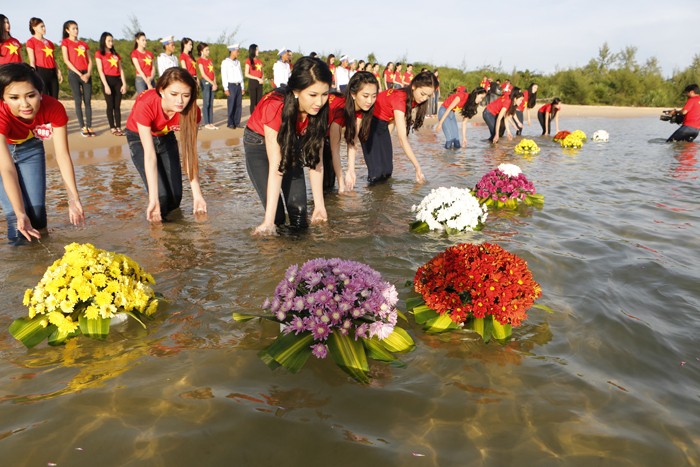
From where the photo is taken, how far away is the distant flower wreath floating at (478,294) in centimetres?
329

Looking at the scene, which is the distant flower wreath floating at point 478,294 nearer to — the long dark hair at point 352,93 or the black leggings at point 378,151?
the long dark hair at point 352,93

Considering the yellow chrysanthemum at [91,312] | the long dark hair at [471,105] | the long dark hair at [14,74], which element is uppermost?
the long dark hair at [471,105]

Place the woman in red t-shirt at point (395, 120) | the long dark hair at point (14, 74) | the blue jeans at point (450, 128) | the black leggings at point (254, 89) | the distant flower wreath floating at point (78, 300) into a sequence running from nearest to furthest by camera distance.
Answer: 1. the distant flower wreath floating at point (78, 300)
2. the long dark hair at point (14, 74)
3. the woman in red t-shirt at point (395, 120)
4. the blue jeans at point (450, 128)
5. the black leggings at point (254, 89)

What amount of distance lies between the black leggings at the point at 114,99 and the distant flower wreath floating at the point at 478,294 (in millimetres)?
11326

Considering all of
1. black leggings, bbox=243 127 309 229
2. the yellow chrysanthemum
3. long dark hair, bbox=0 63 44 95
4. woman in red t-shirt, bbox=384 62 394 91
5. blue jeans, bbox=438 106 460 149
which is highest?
woman in red t-shirt, bbox=384 62 394 91

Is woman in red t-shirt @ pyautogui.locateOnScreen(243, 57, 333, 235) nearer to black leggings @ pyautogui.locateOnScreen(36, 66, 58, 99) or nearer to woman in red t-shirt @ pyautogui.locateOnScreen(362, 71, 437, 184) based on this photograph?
woman in red t-shirt @ pyautogui.locateOnScreen(362, 71, 437, 184)

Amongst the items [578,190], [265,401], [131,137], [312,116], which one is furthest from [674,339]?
[131,137]

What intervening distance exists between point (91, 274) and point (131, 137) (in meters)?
3.44

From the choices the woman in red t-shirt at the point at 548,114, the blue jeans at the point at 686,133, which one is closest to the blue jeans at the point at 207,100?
the woman in red t-shirt at the point at 548,114

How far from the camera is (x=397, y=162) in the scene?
11719mm

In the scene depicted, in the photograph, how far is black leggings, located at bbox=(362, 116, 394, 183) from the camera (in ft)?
28.2

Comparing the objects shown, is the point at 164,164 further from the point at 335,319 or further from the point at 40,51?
the point at 40,51

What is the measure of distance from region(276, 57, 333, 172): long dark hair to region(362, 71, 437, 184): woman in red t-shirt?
3.04 metres

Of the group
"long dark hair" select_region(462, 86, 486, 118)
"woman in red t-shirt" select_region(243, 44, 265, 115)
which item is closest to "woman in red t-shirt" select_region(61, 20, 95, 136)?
"woman in red t-shirt" select_region(243, 44, 265, 115)
